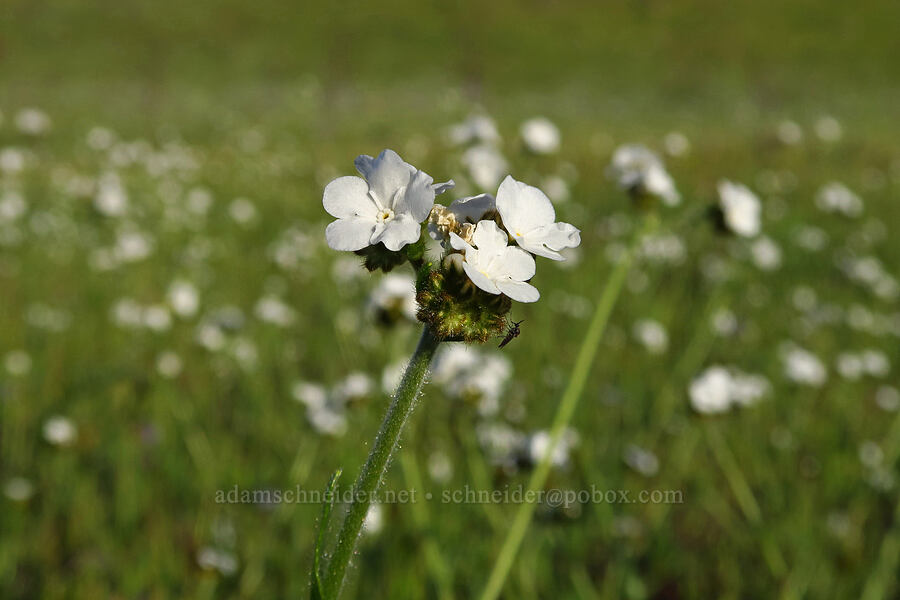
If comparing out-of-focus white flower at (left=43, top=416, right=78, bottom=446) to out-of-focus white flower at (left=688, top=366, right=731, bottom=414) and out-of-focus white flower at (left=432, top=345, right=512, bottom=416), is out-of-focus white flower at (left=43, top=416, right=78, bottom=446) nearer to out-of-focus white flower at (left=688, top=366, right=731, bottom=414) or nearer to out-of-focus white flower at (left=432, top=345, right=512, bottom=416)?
out-of-focus white flower at (left=432, top=345, right=512, bottom=416)

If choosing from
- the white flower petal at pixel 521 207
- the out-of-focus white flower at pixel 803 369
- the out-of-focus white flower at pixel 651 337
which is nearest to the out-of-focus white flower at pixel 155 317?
the out-of-focus white flower at pixel 651 337

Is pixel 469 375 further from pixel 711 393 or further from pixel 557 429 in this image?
pixel 711 393

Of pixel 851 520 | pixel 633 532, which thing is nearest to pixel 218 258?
pixel 633 532

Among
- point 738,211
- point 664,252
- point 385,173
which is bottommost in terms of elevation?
point 664,252

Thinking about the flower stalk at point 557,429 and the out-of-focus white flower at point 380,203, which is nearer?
the out-of-focus white flower at point 380,203

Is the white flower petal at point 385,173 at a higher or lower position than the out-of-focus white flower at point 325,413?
higher

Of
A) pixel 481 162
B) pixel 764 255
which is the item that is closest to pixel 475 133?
pixel 481 162

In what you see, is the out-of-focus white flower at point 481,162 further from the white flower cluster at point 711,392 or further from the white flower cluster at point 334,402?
the white flower cluster at point 711,392
